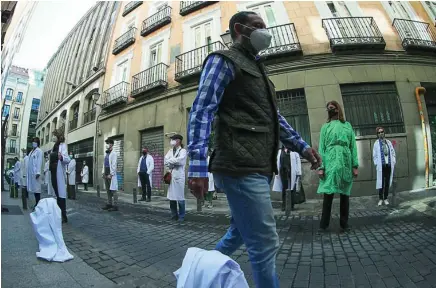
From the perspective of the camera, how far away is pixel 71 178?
3.64 ft

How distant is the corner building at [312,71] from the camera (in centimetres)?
91

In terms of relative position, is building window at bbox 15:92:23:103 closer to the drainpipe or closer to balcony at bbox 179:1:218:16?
balcony at bbox 179:1:218:16

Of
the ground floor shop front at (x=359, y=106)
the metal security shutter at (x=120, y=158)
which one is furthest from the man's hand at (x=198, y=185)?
the metal security shutter at (x=120, y=158)

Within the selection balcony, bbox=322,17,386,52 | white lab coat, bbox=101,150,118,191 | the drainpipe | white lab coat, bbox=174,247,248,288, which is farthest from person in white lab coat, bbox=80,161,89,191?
the drainpipe

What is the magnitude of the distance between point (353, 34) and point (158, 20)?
2.57 feet

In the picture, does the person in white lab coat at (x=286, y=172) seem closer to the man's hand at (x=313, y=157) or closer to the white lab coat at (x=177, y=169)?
the man's hand at (x=313, y=157)

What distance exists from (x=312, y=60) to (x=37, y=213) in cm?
150

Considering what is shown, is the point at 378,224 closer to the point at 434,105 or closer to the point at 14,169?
the point at 434,105

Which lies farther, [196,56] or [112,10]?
[112,10]

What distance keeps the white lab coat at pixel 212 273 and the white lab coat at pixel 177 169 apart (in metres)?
0.25

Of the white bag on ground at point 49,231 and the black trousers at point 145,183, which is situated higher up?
the black trousers at point 145,183

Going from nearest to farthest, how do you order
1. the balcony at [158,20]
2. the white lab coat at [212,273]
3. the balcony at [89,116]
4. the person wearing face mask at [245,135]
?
the white lab coat at [212,273] < the person wearing face mask at [245,135] < the balcony at [158,20] < the balcony at [89,116]

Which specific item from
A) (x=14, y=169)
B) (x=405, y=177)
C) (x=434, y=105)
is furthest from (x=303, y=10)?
(x=14, y=169)

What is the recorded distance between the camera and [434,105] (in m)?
0.93
